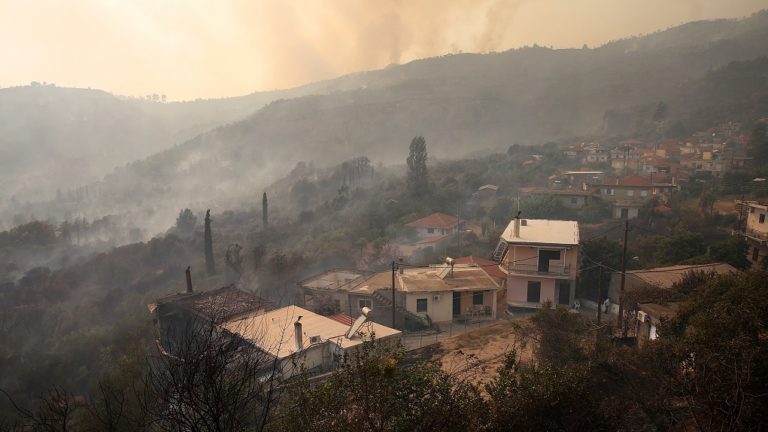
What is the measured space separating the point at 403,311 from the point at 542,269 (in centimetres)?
745

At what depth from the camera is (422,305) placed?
23.2m

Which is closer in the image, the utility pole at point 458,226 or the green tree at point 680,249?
the green tree at point 680,249

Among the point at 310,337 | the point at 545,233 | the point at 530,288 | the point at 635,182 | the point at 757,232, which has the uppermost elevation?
the point at 635,182

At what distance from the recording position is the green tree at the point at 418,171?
54.7 m

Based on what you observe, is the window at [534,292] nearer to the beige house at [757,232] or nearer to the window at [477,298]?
the window at [477,298]

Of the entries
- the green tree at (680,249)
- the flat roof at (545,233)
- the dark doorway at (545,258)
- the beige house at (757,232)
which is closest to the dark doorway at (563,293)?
the dark doorway at (545,258)

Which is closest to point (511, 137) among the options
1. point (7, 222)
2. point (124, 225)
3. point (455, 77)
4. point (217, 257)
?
point (455, 77)

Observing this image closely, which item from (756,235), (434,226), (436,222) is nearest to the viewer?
(756,235)

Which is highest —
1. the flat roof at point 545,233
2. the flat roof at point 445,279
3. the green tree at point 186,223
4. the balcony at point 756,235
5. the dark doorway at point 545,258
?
the flat roof at point 545,233

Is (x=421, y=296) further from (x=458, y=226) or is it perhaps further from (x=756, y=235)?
(x=756, y=235)

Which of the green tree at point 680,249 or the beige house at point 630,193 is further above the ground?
the beige house at point 630,193

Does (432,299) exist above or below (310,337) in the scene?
below

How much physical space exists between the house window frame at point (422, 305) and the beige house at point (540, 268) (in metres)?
4.84

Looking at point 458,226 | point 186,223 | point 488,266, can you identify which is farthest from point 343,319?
point 186,223
